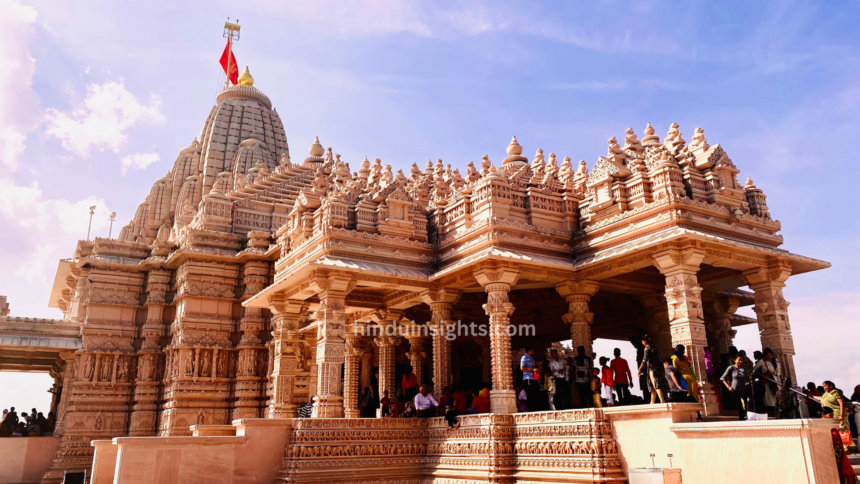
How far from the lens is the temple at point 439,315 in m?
11.9

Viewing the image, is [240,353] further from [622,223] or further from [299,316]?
[622,223]

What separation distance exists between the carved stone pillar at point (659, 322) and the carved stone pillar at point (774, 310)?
2.97 metres

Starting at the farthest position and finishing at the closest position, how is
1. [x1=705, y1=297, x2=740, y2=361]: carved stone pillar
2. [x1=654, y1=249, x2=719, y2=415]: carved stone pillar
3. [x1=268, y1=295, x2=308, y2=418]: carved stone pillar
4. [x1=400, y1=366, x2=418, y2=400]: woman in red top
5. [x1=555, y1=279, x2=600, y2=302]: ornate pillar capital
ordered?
[x1=705, y1=297, x2=740, y2=361]: carved stone pillar → [x1=400, y1=366, x2=418, y2=400]: woman in red top → [x1=268, y1=295, x2=308, y2=418]: carved stone pillar → [x1=555, y1=279, x2=600, y2=302]: ornate pillar capital → [x1=654, y1=249, x2=719, y2=415]: carved stone pillar

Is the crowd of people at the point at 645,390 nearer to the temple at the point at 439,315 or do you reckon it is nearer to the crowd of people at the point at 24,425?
the temple at the point at 439,315

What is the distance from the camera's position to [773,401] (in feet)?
33.8

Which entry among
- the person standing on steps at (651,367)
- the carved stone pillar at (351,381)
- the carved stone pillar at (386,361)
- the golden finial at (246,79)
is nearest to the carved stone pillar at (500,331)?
the person standing on steps at (651,367)

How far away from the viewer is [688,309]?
455 inches

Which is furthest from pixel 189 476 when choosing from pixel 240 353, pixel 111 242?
pixel 111 242

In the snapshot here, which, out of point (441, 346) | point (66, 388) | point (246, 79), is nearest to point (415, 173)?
point (441, 346)

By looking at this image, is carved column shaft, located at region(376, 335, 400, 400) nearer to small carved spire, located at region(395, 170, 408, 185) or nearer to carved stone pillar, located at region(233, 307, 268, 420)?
small carved spire, located at region(395, 170, 408, 185)

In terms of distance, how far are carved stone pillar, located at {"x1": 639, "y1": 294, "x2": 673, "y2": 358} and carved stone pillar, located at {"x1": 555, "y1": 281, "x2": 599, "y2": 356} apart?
2.39 meters

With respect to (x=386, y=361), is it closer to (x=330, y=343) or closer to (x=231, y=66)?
(x=330, y=343)

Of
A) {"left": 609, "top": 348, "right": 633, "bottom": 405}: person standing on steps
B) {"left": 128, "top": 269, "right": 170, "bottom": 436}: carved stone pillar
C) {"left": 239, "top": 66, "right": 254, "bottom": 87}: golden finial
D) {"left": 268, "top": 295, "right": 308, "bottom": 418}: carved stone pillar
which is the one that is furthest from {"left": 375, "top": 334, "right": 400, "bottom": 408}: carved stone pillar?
{"left": 239, "top": 66, "right": 254, "bottom": 87}: golden finial

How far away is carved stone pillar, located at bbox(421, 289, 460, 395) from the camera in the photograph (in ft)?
49.8
